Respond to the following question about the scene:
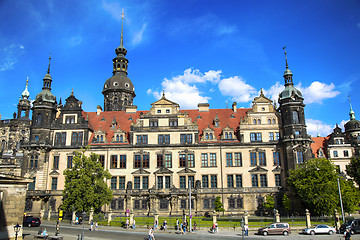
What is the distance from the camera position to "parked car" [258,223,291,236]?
34.5m

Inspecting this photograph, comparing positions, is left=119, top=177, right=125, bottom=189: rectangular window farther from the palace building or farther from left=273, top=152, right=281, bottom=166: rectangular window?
left=273, top=152, right=281, bottom=166: rectangular window

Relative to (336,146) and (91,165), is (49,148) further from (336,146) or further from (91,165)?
(336,146)

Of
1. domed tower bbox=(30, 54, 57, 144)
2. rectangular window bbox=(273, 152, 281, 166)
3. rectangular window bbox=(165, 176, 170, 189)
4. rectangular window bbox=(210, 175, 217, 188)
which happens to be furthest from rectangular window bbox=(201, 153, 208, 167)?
domed tower bbox=(30, 54, 57, 144)

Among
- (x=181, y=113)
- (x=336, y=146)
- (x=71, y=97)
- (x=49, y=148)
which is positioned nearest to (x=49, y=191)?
(x=49, y=148)

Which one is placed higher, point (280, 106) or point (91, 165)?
point (280, 106)

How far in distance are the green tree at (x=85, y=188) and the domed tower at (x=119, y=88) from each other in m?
29.8

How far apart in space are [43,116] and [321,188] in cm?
4799

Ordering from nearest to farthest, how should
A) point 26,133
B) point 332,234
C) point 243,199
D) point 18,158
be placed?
1. point 332,234
2. point 243,199
3. point 18,158
4. point 26,133

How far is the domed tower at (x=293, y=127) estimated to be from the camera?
52.2m

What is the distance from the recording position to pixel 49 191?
53.2 m

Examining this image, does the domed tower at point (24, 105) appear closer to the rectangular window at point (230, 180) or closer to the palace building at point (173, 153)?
the palace building at point (173, 153)

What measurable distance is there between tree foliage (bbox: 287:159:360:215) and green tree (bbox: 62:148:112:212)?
93.1 feet

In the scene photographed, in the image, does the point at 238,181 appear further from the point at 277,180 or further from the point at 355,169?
the point at 355,169

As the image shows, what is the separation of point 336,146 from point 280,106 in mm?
16838
